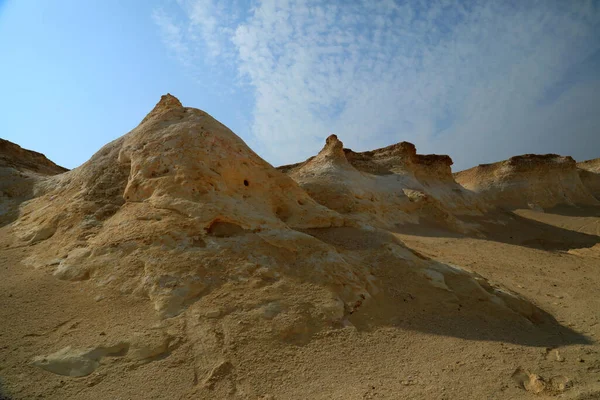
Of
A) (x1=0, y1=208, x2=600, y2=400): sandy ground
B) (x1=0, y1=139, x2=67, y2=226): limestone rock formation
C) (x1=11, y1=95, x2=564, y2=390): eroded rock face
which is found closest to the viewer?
(x1=0, y1=208, x2=600, y2=400): sandy ground

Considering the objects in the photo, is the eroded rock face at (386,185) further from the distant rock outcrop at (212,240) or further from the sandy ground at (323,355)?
the sandy ground at (323,355)

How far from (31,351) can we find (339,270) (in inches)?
133

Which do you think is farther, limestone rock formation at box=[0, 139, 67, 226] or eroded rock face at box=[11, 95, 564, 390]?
limestone rock formation at box=[0, 139, 67, 226]

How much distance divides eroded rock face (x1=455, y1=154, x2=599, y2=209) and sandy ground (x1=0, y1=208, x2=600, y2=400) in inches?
762

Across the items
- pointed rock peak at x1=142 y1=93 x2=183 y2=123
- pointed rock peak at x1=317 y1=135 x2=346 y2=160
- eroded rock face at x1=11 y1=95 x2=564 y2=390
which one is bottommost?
eroded rock face at x1=11 y1=95 x2=564 y2=390

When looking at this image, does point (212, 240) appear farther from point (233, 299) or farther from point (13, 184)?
point (13, 184)

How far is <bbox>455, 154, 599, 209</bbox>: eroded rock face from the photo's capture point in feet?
71.1

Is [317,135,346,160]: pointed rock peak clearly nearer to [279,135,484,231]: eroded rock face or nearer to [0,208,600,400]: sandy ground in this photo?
[279,135,484,231]: eroded rock face

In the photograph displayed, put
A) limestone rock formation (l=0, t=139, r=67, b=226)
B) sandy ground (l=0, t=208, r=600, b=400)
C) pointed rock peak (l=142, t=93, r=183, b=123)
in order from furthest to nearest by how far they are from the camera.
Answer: limestone rock formation (l=0, t=139, r=67, b=226)
pointed rock peak (l=142, t=93, r=183, b=123)
sandy ground (l=0, t=208, r=600, b=400)

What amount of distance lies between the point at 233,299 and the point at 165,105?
5099mm

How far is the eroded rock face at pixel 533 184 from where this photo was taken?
71.1ft

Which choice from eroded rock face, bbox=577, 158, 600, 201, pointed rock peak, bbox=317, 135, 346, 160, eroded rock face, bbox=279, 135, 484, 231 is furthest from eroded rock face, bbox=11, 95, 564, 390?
eroded rock face, bbox=577, 158, 600, 201

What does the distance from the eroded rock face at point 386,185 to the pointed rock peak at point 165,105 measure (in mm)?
6761

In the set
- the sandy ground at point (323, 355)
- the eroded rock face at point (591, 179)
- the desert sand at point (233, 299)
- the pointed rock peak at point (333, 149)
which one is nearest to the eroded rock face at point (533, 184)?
the eroded rock face at point (591, 179)
